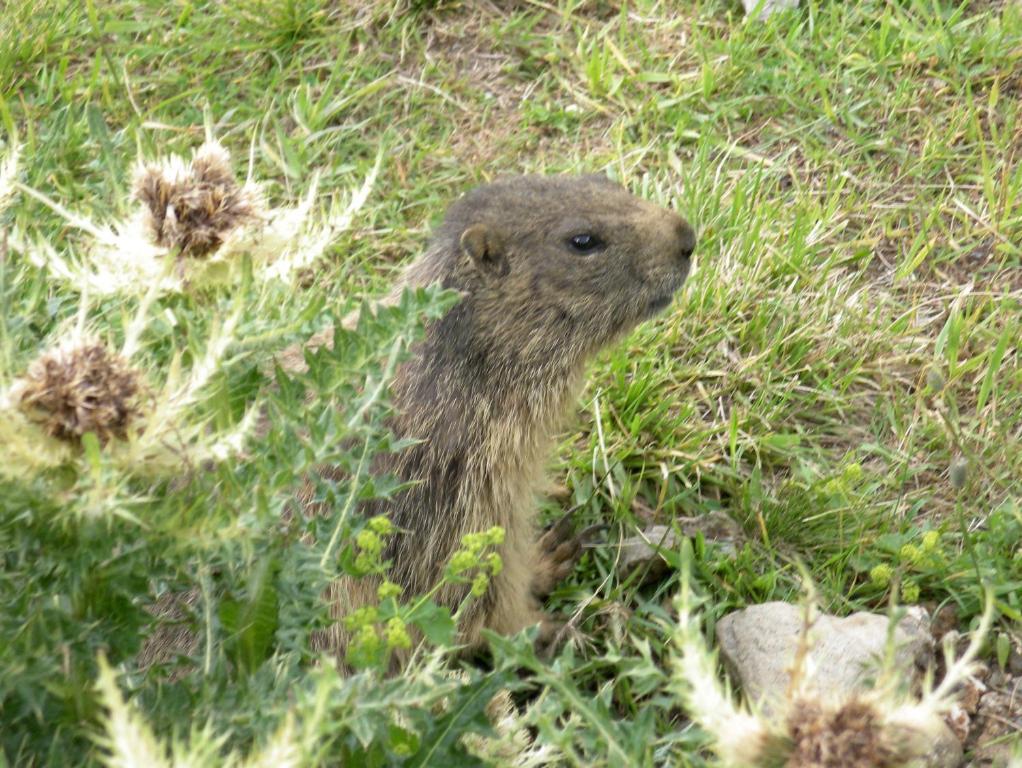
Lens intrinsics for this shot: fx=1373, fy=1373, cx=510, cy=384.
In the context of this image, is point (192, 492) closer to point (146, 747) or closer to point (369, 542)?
point (369, 542)

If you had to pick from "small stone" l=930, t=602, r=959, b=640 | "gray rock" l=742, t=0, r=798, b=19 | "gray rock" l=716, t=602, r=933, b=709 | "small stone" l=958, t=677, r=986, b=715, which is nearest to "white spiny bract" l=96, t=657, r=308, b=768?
"gray rock" l=716, t=602, r=933, b=709

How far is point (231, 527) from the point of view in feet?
7.58

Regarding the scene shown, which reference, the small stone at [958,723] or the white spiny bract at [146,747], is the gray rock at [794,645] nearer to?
the small stone at [958,723]

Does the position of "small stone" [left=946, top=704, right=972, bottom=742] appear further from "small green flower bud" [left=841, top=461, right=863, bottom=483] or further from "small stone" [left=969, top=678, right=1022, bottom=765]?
"small green flower bud" [left=841, top=461, right=863, bottom=483]

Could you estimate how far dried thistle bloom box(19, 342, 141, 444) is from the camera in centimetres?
209

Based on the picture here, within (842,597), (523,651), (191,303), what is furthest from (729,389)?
(191,303)

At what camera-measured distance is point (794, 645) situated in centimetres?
373

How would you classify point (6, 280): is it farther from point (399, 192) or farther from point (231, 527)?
point (399, 192)

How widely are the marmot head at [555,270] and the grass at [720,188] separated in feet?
1.28

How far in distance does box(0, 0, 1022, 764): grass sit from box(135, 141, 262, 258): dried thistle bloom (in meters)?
0.96

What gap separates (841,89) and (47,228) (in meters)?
3.19

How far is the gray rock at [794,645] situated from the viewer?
3.67 metres

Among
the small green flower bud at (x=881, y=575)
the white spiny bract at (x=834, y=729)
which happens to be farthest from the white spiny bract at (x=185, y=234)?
the small green flower bud at (x=881, y=575)

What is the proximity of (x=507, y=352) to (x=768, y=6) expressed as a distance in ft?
8.59
